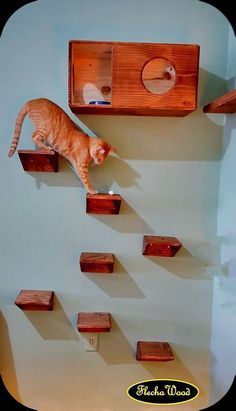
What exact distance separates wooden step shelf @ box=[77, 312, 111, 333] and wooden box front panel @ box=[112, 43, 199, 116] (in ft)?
2.79

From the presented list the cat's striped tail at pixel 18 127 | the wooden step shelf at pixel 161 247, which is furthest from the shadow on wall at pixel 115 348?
the cat's striped tail at pixel 18 127

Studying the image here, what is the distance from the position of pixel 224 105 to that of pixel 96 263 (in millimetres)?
756

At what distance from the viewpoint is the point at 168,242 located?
1178 millimetres

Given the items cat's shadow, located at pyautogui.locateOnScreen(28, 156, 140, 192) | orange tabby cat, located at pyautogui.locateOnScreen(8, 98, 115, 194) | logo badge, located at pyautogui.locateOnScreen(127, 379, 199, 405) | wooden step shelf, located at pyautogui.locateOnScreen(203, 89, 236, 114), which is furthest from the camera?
logo badge, located at pyautogui.locateOnScreen(127, 379, 199, 405)

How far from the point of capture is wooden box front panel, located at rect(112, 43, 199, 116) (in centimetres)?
99

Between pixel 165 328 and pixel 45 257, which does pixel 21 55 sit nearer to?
pixel 45 257

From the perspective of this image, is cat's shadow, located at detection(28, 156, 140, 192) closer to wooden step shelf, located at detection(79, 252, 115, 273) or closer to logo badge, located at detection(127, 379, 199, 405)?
wooden step shelf, located at detection(79, 252, 115, 273)

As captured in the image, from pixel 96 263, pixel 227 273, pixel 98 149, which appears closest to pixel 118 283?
pixel 96 263

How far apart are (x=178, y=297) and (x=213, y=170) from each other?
555 millimetres

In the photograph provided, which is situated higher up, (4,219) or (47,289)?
(4,219)

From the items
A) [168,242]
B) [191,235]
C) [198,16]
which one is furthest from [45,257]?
[198,16]

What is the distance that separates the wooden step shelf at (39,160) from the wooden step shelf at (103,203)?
19 centimetres

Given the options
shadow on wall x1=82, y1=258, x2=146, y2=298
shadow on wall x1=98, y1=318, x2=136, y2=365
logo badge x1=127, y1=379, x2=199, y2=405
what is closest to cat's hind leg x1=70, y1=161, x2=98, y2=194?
shadow on wall x1=82, y1=258, x2=146, y2=298

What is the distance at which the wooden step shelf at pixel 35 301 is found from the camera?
3.86 feet
